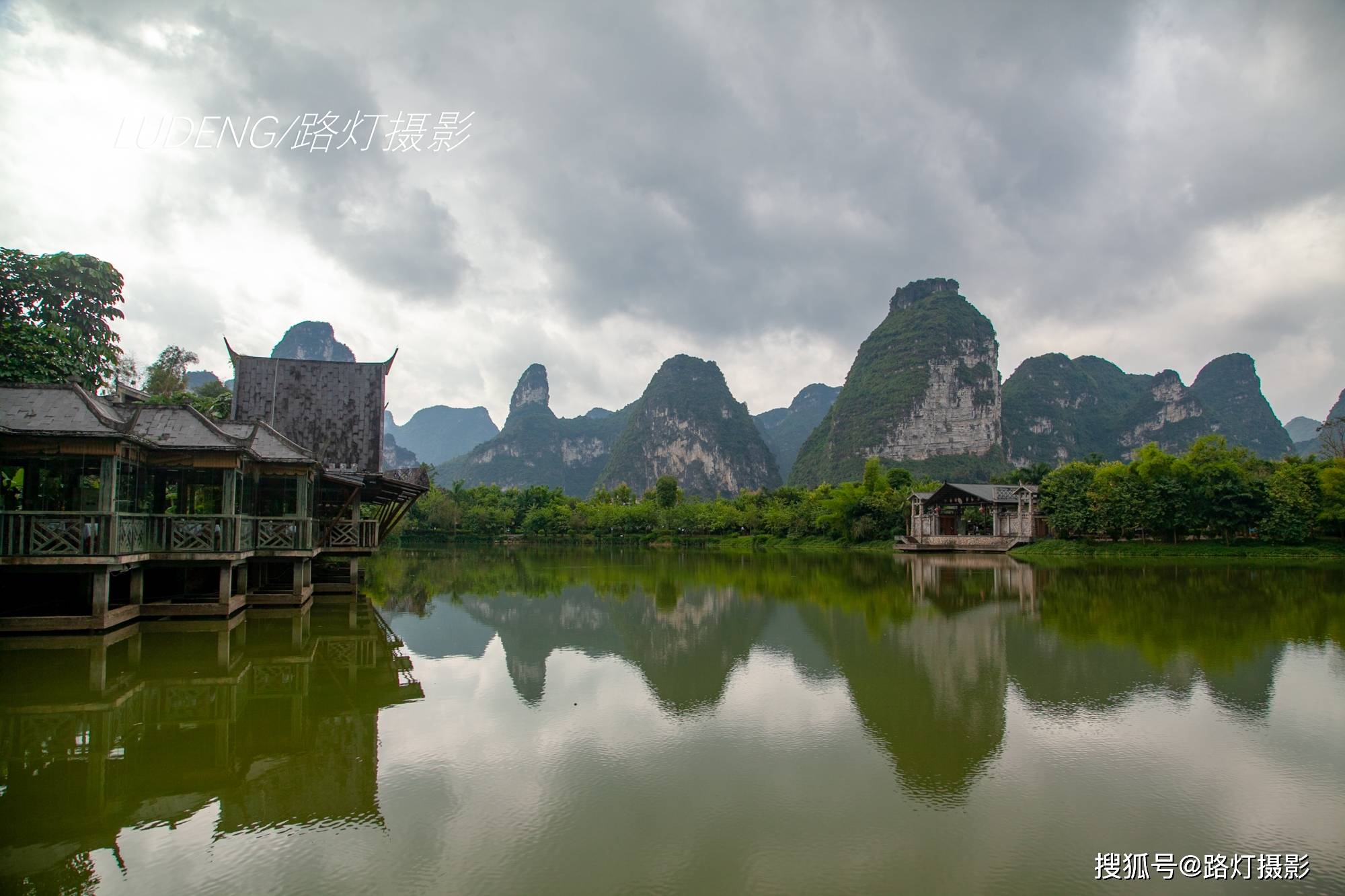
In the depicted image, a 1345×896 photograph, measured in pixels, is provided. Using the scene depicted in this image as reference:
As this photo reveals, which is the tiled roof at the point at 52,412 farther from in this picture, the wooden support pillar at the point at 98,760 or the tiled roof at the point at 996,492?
the tiled roof at the point at 996,492

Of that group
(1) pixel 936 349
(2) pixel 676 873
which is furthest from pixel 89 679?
(1) pixel 936 349

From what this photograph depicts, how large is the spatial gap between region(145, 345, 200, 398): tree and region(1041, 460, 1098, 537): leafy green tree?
139 feet

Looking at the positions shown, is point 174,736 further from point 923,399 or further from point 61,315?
point 923,399

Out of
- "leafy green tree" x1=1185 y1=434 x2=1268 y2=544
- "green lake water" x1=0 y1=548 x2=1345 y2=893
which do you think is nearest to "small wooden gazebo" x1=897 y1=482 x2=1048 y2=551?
"leafy green tree" x1=1185 y1=434 x2=1268 y2=544

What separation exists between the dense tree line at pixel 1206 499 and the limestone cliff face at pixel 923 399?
6927 cm

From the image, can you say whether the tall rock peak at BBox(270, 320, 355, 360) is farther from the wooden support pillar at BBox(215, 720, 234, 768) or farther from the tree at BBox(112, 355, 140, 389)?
the wooden support pillar at BBox(215, 720, 234, 768)

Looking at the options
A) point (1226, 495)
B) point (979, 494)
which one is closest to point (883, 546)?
point (979, 494)

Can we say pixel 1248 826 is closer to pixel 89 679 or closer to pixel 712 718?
pixel 712 718

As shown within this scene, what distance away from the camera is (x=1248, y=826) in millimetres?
4977

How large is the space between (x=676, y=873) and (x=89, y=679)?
8.39 metres

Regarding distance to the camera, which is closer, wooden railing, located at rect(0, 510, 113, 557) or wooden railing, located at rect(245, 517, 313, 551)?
wooden railing, located at rect(0, 510, 113, 557)

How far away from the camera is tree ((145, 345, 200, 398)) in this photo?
29281 mm

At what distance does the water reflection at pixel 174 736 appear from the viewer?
4980 mm

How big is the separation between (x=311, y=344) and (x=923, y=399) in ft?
341
